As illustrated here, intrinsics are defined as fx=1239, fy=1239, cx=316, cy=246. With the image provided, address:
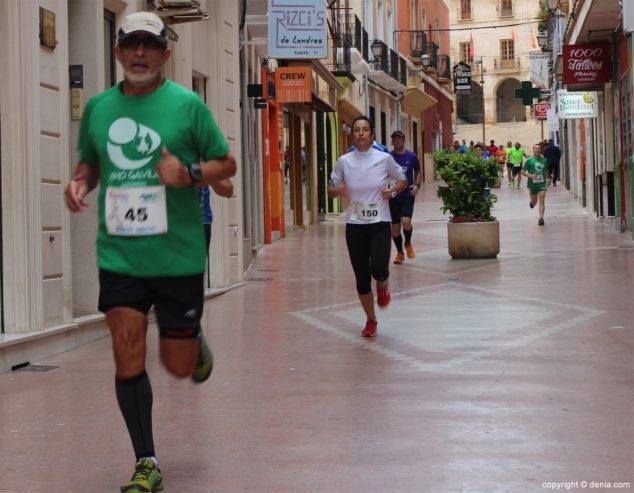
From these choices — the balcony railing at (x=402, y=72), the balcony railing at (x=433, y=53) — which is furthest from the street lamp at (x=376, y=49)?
the balcony railing at (x=433, y=53)

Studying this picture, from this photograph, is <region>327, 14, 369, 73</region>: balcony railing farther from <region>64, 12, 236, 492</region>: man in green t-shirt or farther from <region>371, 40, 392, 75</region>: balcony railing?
<region>64, 12, 236, 492</region>: man in green t-shirt

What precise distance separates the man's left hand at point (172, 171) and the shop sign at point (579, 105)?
23806mm

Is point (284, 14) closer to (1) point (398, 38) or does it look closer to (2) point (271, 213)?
(2) point (271, 213)

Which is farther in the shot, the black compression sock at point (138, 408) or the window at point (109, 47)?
the window at point (109, 47)

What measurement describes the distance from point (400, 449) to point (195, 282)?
1.35 meters

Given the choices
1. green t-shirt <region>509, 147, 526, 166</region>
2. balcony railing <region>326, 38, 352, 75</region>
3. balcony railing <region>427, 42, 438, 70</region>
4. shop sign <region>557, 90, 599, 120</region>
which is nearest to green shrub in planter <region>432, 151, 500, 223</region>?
shop sign <region>557, 90, 599, 120</region>

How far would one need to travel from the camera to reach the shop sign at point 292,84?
946 inches

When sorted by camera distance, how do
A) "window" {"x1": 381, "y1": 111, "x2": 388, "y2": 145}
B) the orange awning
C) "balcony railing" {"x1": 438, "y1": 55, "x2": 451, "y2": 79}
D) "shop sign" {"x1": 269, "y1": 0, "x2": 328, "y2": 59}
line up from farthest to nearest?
1. "balcony railing" {"x1": 438, "y1": 55, "x2": 451, "y2": 79}
2. the orange awning
3. "window" {"x1": 381, "y1": 111, "x2": 388, "y2": 145}
4. "shop sign" {"x1": 269, "y1": 0, "x2": 328, "y2": 59}

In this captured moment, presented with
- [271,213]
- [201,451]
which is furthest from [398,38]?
[201,451]

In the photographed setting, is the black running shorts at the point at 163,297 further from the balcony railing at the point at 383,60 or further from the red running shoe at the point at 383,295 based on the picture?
the balcony railing at the point at 383,60

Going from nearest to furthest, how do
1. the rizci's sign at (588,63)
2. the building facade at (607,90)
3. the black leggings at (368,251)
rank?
the black leggings at (368,251), the building facade at (607,90), the rizci's sign at (588,63)

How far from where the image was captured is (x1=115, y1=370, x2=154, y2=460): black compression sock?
501cm

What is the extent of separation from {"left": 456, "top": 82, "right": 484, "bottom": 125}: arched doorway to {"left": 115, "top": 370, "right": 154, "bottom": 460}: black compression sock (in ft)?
274

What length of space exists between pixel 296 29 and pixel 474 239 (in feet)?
19.1
